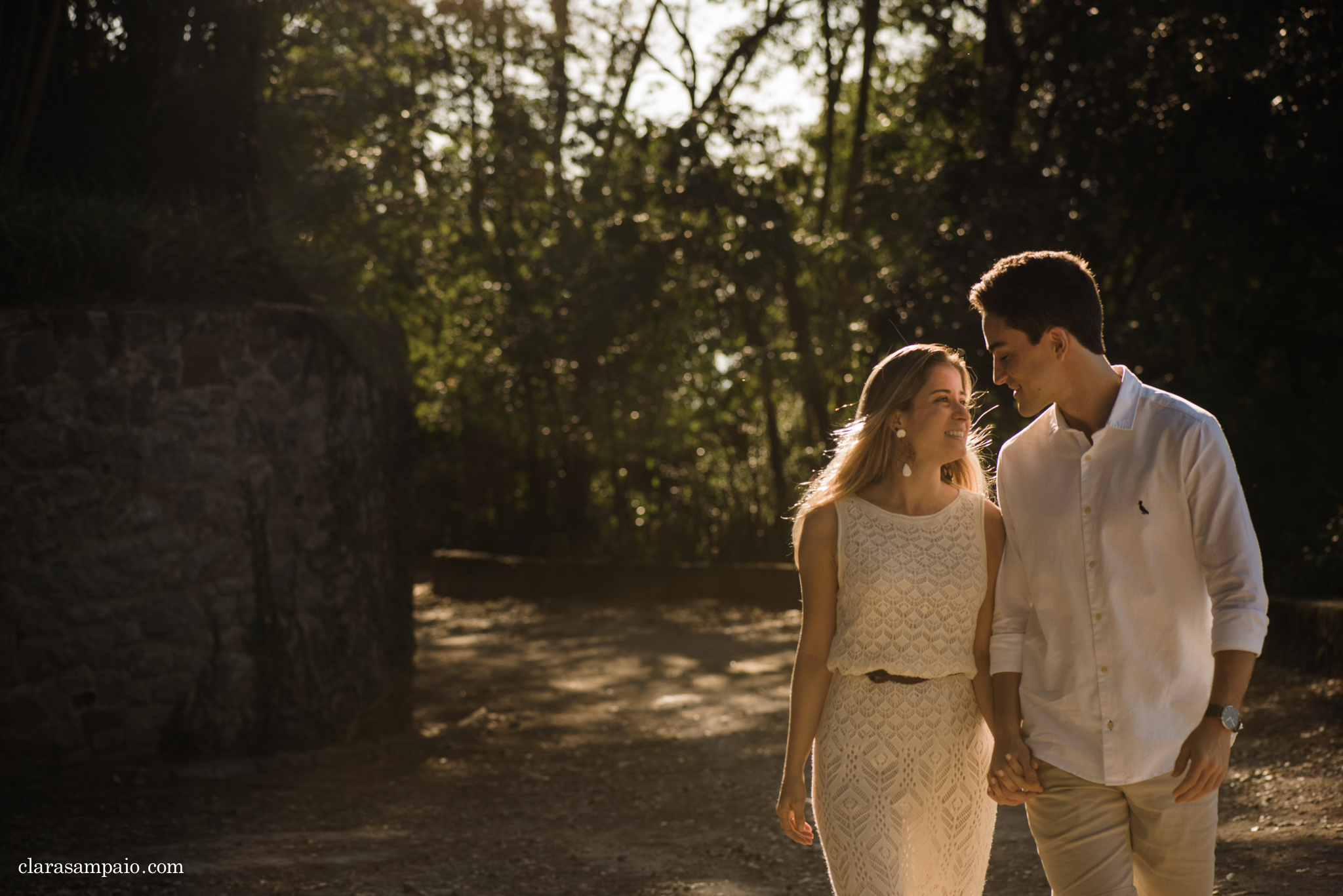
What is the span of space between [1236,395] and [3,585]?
911cm

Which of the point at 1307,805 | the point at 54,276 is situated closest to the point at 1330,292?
the point at 1307,805

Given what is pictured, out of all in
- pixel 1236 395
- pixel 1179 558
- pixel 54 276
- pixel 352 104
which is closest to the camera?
pixel 1179 558

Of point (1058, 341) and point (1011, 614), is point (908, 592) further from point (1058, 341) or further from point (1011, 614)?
point (1058, 341)

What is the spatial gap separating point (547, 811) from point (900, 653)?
12.5ft

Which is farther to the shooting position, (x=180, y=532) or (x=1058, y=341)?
(x=180, y=532)

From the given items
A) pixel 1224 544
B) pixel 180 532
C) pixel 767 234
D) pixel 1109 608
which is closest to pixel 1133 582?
pixel 1109 608

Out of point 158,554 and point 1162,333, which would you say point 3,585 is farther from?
point 1162,333

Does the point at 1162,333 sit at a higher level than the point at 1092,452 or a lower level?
higher

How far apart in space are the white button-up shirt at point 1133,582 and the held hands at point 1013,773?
29 mm

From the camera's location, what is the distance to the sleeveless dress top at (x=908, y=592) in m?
2.90

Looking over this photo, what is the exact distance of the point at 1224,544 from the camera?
2488 millimetres

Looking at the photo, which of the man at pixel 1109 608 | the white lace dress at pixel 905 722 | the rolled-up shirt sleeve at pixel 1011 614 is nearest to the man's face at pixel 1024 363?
the man at pixel 1109 608

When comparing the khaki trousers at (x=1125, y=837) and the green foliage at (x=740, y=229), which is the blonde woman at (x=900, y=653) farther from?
the green foliage at (x=740, y=229)

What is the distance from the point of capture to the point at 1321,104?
905 centimetres
